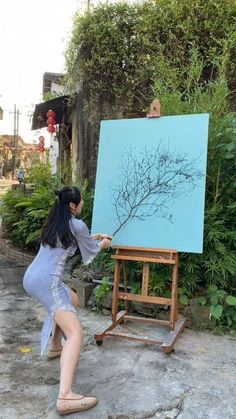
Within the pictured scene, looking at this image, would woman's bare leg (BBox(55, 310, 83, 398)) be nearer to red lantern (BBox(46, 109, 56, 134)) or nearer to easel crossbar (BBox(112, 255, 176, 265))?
easel crossbar (BBox(112, 255, 176, 265))

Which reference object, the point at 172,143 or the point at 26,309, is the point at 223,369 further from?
the point at 26,309

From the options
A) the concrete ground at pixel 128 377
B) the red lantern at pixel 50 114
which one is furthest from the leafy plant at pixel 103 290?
the red lantern at pixel 50 114

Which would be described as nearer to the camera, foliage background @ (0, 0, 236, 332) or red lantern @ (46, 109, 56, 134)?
foliage background @ (0, 0, 236, 332)

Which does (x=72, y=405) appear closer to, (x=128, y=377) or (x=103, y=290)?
(x=128, y=377)

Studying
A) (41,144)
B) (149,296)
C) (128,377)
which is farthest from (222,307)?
(41,144)

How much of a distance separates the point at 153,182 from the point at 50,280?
1.52 m

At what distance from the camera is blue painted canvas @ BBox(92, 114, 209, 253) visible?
3.73 meters

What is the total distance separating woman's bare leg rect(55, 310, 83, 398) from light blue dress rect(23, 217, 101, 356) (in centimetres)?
7

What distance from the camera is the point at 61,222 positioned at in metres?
2.94

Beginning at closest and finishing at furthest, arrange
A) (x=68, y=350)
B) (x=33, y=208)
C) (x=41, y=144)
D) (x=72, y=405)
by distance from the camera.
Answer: (x=72, y=405)
(x=68, y=350)
(x=33, y=208)
(x=41, y=144)

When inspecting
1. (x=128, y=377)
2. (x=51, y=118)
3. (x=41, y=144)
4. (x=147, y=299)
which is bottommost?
(x=128, y=377)

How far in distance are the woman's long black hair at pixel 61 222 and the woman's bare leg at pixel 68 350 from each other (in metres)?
0.50

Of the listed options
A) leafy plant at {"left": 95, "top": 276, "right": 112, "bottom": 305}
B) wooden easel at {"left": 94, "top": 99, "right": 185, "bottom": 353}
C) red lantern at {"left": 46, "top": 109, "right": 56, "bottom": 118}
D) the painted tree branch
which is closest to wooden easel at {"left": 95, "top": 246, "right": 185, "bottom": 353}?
wooden easel at {"left": 94, "top": 99, "right": 185, "bottom": 353}

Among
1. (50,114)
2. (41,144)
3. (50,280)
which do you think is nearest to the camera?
(50,280)
